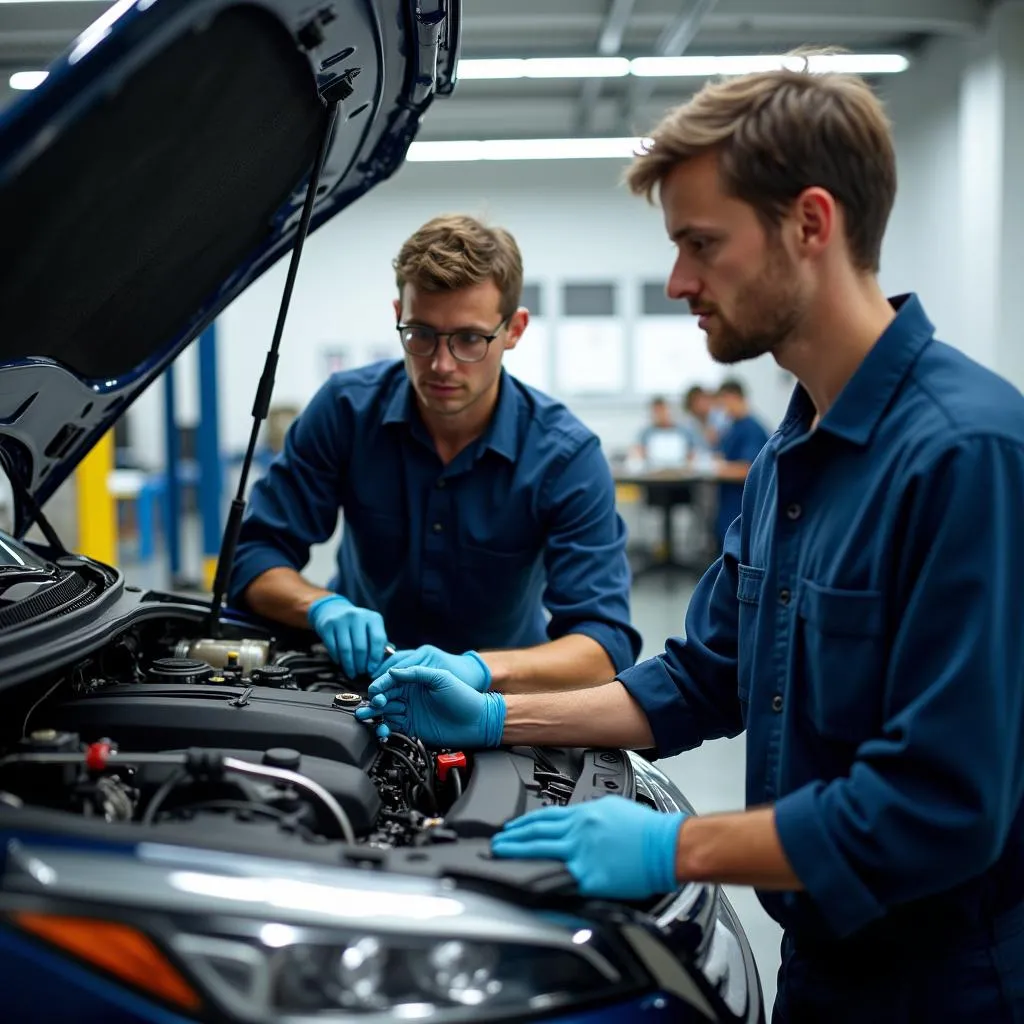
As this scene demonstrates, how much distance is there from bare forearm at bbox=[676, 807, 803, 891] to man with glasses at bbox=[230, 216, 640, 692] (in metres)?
0.85

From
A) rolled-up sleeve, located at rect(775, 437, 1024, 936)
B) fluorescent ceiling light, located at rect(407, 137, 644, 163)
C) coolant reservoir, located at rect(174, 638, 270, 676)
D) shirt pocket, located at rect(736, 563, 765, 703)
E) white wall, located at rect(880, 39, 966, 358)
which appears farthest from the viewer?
fluorescent ceiling light, located at rect(407, 137, 644, 163)

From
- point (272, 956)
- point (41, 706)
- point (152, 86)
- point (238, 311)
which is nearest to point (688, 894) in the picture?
point (272, 956)

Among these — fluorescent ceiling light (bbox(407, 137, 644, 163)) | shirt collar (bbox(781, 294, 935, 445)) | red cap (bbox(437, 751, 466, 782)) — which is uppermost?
fluorescent ceiling light (bbox(407, 137, 644, 163))

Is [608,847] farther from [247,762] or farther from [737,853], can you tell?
[247,762]

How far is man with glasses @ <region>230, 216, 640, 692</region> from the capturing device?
204 cm

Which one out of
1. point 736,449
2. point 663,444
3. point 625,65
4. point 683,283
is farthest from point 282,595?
point 663,444

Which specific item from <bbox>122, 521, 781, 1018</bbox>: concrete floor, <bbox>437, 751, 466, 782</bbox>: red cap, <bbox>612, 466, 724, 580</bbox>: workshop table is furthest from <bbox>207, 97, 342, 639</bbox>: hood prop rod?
<bbox>612, 466, 724, 580</bbox>: workshop table

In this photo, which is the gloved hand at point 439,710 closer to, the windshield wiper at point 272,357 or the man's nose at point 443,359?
the windshield wiper at point 272,357

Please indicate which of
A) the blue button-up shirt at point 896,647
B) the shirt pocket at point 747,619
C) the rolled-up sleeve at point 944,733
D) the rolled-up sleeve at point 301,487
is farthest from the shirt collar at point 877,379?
the rolled-up sleeve at point 301,487

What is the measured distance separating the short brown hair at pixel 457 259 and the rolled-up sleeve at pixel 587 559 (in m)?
0.38

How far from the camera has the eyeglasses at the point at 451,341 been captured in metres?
2.04

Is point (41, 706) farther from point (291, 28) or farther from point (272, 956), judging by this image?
point (291, 28)

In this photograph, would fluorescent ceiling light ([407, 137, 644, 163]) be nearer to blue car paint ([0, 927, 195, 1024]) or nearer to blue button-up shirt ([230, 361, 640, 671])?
blue button-up shirt ([230, 361, 640, 671])

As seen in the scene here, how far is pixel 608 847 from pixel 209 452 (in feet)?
20.3
